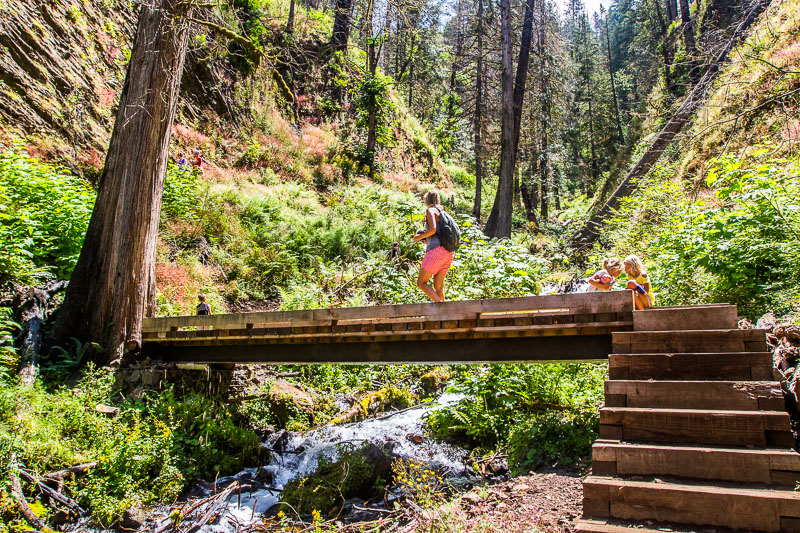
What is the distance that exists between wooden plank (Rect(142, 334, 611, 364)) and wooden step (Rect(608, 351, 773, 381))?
1.33 m

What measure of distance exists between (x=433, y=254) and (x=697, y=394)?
380 centimetres

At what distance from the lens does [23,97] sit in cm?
1230

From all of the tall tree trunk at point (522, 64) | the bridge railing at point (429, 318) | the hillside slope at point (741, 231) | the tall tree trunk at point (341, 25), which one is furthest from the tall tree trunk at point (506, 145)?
the bridge railing at point (429, 318)

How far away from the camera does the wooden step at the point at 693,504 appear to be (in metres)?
2.98

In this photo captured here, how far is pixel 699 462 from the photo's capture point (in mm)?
3480

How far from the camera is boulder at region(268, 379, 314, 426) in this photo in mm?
9508

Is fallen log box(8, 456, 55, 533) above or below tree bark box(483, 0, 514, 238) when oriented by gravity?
below

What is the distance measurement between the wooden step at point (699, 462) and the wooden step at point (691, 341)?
39.0 inches

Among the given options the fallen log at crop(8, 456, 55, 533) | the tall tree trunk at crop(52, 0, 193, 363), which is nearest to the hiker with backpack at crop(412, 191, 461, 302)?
the fallen log at crop(8, 456, 55, 533)

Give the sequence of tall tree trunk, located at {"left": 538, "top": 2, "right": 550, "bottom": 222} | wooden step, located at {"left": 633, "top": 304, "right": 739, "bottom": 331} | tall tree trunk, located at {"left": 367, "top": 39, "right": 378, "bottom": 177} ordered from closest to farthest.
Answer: wooden step, located at {"left": 633, "top": 304, "right": 739, "bottom": 331}, tall tree trunk, located at {"left": 538, "top": 2, "right": 550, "bottom": 222}, tall tree trunk, located at {"left": 367, "top": 39, "right": 378, "bottom": 177}

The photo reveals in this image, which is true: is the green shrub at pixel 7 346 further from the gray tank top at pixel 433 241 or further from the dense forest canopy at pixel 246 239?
the gray tank top at pixel 433 241

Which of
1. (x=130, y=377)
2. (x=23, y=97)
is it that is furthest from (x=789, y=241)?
(x=23, y=97)

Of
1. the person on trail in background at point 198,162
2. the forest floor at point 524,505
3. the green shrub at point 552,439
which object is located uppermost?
the person on trail in background at point 198,162

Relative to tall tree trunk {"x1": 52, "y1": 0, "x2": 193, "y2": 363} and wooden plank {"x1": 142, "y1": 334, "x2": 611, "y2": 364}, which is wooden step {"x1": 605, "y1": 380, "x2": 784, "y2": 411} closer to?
wooden plank {"x1": 142, "y1": 334, "x2": 611, "y2": 364}
